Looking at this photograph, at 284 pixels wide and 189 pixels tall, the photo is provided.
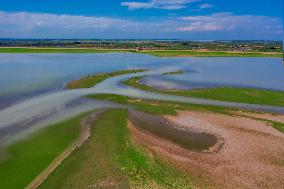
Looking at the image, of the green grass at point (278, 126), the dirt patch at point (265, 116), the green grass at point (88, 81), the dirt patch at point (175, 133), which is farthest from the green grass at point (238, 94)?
the dirt patch at point (175, 133)

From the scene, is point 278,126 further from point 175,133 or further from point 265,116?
point 175,133

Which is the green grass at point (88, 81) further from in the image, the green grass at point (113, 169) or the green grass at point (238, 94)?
the green grass at point (113, 169)

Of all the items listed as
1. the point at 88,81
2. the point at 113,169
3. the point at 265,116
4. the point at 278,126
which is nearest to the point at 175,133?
the point at 113,169

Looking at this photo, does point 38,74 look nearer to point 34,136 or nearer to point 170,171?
point 34,136

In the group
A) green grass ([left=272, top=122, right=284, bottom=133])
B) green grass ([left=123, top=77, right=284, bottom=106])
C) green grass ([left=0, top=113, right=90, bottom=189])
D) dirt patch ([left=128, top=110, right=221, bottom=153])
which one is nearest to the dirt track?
green grass ([left=0, top=113, right=90, bottom=189])

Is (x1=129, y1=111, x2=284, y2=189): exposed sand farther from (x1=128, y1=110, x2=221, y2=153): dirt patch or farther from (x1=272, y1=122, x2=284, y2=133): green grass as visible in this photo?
(x1=128, y1=110, x2=221, y2=153): dirt patch

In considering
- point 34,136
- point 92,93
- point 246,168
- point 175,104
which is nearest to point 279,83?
point 175,104
